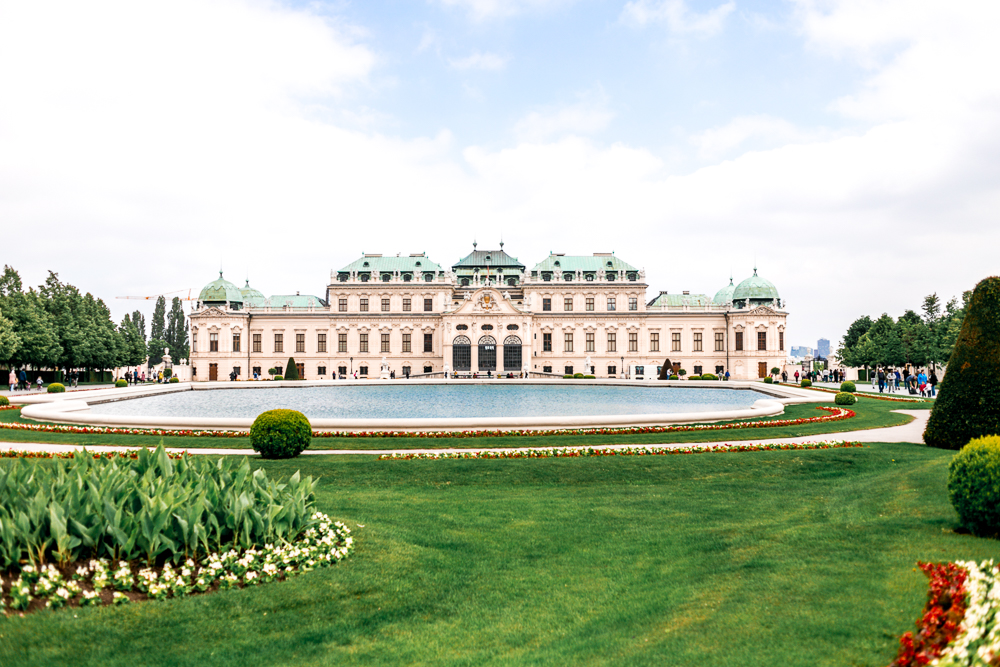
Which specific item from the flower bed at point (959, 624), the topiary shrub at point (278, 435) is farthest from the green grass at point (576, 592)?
the topiary shrub at point (278, 435)

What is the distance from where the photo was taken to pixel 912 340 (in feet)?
239

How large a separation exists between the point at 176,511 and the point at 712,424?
21.3 m

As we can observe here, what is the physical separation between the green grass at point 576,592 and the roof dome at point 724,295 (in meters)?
78.8

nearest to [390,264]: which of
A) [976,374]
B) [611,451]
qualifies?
[611,451]

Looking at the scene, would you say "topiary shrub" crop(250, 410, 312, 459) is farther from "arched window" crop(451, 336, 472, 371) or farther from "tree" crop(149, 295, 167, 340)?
"tree" crop(149, 295, 167, 340)

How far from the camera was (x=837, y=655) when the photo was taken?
5.16 meters

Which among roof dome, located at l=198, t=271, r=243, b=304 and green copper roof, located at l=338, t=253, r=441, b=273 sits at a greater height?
green copper roof, located at l=338, t=253, r=441, b=273

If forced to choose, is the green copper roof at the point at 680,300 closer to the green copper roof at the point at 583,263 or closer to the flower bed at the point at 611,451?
the green copper roof at the point at 583,263

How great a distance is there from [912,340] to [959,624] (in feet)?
264

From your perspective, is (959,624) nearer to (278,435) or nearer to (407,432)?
(278,435)

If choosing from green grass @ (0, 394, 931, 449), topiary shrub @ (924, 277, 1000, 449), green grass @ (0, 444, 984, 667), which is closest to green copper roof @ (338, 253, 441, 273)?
green grass @ (0, 394, 931, 449)

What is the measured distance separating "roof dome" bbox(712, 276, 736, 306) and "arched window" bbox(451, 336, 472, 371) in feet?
116

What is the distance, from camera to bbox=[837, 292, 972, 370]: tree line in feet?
211

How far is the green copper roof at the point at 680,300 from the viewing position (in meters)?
85.2
